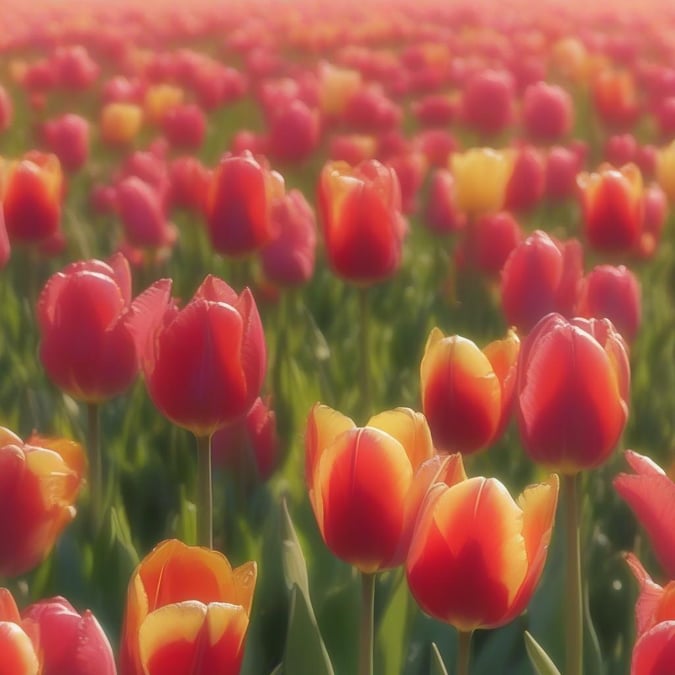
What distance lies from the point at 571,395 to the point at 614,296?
2.94 ft

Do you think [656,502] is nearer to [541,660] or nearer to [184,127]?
[541,660]

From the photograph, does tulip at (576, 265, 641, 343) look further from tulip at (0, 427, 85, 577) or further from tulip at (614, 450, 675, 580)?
tulip at (0, 427, 85, 577)

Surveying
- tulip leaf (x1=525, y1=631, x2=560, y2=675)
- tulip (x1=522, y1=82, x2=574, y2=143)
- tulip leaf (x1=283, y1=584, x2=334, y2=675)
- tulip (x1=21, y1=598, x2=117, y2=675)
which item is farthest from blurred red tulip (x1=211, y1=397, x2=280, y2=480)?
tulip (x1=522, y1=82, x2=574, y2=143)

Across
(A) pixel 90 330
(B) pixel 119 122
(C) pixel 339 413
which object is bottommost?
(B) pixel 119 122

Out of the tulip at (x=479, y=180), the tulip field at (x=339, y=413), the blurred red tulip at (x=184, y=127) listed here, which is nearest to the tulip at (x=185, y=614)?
the tulip field at (x=339, y=413)

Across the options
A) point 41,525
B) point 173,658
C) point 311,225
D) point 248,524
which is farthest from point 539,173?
point 173,658

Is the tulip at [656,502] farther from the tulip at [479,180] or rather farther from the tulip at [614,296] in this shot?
the tulip at [479,180]

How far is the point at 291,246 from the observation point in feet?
9.57

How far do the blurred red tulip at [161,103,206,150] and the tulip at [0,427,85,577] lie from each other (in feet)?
11.7

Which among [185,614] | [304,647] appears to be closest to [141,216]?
[304,647]

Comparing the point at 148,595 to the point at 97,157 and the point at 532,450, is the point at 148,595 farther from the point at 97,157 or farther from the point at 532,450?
the point at 97,157

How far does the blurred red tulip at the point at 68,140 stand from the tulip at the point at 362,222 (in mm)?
2045

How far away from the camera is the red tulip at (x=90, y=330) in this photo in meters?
1.70

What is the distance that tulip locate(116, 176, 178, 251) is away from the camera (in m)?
3.30
